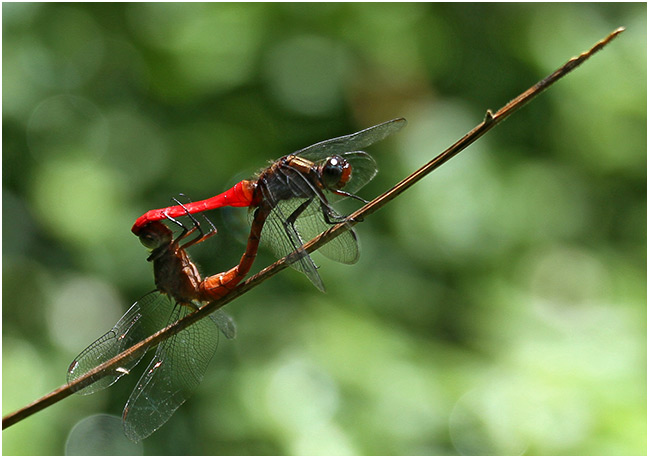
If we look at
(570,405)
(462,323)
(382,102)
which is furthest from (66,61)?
(570,405)

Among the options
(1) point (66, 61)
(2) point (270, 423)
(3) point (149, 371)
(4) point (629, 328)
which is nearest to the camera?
(3) point (149, 371)

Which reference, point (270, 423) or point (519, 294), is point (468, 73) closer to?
point (519, 294)

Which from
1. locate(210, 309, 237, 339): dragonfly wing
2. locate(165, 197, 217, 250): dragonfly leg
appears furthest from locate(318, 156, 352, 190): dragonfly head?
locate(210, 309, 237, 339): dragonfly wing

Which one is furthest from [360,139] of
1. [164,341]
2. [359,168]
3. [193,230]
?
[164,341]

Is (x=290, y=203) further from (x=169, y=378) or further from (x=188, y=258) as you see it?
(x=169, y=378)

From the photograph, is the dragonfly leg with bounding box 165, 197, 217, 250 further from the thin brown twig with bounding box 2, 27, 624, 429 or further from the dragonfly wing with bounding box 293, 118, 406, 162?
the dragonfly wing with bounding box 293, 118, 406, 162

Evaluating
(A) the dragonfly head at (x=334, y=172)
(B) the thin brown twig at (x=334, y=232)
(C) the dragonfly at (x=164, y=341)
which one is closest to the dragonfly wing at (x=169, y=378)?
(C) the dragonfly at (x=164, y=341)

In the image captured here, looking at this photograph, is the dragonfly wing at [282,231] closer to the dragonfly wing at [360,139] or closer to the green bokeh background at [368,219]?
the dragonfly wing at [360,139]
